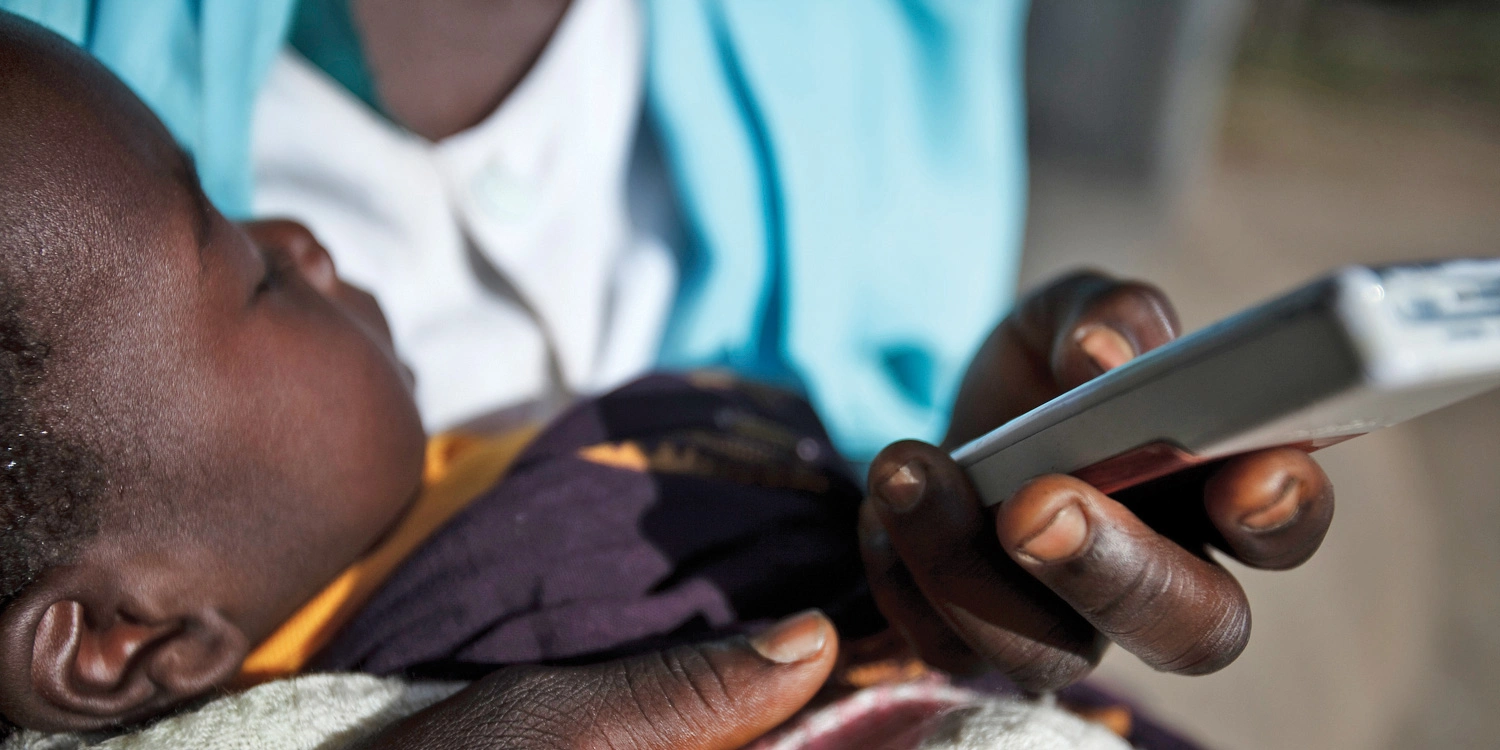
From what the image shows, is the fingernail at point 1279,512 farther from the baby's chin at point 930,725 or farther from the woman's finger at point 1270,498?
the baby's chin at point 930,725

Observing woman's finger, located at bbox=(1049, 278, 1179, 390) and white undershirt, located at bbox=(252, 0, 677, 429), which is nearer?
woman's finger, located at bbox=(1049, 278, 1179, 390)

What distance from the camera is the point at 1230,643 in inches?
15.2

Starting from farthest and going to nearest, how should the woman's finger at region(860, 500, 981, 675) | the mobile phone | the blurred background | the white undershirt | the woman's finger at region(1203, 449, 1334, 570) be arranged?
the blurred background
the white undershirt
the woman's finger at region(860, 500, 981, 675)
the woman's finger at region(1203, 449, 1334, 570)
the mobile phone

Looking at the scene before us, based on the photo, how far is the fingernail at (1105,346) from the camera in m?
0.47

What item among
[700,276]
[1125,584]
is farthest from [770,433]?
[1125,584]

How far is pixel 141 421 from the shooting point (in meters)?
0.43

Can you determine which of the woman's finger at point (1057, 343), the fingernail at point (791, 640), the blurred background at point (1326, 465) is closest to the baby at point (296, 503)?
the fingernail at point (791, 640)

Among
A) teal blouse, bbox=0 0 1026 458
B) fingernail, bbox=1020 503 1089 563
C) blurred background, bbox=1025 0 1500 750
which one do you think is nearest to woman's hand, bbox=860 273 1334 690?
fingernail, bbox=1020 503 1089 563

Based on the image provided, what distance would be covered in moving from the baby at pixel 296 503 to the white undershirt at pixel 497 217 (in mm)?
124

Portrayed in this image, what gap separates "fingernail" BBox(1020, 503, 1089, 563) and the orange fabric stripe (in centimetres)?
37

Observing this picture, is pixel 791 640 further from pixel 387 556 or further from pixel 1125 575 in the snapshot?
pixel 387 556

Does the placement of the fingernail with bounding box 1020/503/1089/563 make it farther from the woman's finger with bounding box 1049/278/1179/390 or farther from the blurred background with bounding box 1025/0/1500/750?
the blurred background with bounding box 1025/0/1500/750

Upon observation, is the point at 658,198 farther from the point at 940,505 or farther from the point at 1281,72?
the point at 1281,72

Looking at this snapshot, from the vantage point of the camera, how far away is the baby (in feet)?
1.32
